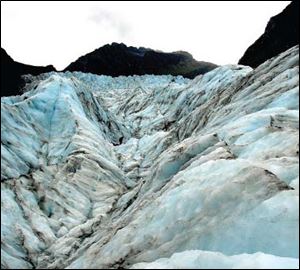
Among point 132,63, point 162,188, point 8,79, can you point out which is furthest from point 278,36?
point 132,63

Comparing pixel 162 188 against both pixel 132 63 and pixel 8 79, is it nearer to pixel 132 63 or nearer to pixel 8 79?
pixel 8 79

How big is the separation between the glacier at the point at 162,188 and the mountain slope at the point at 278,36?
51.6 metres

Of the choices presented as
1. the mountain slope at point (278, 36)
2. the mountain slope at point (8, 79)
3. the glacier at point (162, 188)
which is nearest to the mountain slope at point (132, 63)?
the mountain slope at point (278, 36)

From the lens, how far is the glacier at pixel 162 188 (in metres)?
13.6

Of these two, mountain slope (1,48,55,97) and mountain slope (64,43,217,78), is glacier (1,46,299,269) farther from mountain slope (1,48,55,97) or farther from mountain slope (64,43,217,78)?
mountain slope (64,43,217,78)

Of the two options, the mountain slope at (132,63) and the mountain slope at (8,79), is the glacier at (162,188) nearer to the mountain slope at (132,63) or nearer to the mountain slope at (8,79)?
the mountain slope at (8,79)

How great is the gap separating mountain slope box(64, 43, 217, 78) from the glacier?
120m

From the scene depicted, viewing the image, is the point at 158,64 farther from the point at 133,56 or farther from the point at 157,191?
the point at 157,191

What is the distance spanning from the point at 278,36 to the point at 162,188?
69.7 meters

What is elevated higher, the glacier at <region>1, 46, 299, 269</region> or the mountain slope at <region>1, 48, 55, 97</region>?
the mountain slope at <region>1, 48, 55, 97</region>

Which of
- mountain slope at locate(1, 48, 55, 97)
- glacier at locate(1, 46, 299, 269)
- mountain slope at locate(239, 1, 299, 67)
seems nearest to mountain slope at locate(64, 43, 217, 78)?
mountain slope at locate(239, 1, 299, 67)

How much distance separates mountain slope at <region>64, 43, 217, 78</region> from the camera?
15200 centimetres

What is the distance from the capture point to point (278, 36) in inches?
3223

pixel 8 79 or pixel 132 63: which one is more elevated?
pixel 8 79
